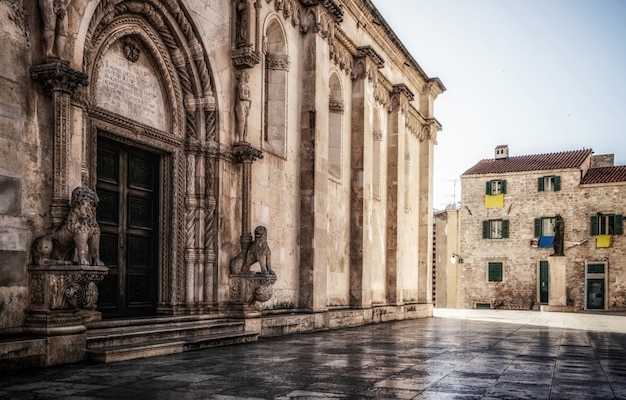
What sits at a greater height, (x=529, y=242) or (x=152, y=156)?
(x=152, y=156)

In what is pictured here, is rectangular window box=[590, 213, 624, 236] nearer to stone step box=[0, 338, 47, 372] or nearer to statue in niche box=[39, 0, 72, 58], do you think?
statue in niche box=[39, 0, 72, 58]

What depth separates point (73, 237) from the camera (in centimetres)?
802

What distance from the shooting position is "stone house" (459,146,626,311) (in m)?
40.2

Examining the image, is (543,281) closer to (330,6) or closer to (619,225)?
(619,225)

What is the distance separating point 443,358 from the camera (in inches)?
374

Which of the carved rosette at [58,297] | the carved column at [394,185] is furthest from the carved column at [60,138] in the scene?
the carved column at [394,185]

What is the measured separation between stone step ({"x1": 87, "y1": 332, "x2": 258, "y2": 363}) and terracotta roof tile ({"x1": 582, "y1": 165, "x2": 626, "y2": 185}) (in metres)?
35.5

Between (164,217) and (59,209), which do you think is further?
(164,217)

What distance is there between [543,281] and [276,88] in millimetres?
32079

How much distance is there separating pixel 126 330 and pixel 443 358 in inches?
184

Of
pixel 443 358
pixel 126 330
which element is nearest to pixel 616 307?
pixel 443 358

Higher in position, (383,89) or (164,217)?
(383,89)

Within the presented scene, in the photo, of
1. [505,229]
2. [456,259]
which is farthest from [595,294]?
[456,259]

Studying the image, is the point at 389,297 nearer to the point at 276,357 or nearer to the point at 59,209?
the point at 276,357
